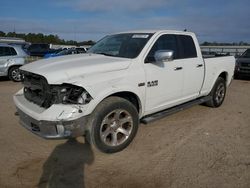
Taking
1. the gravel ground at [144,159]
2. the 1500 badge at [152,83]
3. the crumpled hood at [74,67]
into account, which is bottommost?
the gravel ground at [144,159]

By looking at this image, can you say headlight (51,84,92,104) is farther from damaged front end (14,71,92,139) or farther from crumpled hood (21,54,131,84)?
crumpled hood (21,54,131,84)

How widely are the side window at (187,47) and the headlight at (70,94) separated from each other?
8.24ft

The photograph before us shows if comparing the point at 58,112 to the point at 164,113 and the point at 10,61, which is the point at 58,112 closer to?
the point at 164,113

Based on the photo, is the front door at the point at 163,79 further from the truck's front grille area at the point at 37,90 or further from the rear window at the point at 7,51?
the rear window at the point at 7,51

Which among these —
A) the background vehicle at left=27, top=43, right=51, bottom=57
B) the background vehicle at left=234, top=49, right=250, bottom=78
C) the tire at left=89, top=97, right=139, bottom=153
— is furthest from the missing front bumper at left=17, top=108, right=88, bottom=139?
the background vehicle at left=27, top=43, right=51, bottom=57

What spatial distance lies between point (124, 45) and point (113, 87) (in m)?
1.30

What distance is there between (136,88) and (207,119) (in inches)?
98.3

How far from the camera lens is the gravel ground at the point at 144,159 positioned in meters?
3.37

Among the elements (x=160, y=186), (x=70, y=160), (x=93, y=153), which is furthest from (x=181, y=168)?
(x=70, y=160)

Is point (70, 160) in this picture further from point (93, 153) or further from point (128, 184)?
point (128, 184)

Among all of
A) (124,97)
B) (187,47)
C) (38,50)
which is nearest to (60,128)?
(124,97)

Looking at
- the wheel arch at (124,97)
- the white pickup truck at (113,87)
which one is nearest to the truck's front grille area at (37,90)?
the white pickup truck at (113,87)

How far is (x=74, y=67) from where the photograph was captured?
12.4ft

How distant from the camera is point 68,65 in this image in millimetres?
3932
